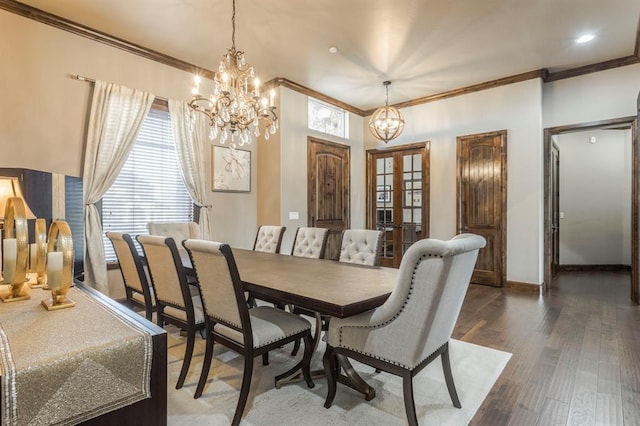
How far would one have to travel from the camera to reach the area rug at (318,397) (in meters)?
1.91

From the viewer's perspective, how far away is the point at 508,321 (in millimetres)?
3557

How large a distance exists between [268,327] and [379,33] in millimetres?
3280

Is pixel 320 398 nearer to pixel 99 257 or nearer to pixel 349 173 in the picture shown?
pixel 99 257

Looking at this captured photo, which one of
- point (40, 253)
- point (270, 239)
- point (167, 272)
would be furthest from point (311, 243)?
point (40, 253)

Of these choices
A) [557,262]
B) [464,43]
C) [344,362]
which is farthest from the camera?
[557,262]

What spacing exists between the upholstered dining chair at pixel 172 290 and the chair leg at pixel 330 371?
929 millimetres

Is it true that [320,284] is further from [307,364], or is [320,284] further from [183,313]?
[183,313]

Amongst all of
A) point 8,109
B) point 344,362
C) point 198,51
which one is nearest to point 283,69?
point 198,51

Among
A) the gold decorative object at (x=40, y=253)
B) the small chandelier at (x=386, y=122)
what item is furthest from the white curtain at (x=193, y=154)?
the gold decorative object at (x=40, y=253)

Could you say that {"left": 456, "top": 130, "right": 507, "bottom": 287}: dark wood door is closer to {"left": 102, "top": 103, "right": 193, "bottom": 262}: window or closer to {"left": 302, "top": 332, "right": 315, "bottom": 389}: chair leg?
{"left": 302, "top": 332, "right": 315, "bottom": 389}: chair leg

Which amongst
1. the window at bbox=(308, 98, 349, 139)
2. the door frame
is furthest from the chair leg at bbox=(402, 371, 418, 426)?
the window at bbox=(308, 98, 349, 139)

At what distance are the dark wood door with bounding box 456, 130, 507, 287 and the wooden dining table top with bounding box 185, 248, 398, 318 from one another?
10.9ft

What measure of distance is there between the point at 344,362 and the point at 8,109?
3747mm

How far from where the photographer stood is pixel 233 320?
6.26ft
